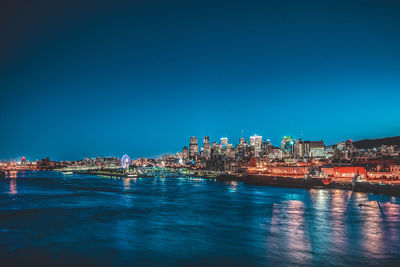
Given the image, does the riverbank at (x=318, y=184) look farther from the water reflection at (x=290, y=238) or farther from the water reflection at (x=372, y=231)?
the water reflection at (x=290, y=238)

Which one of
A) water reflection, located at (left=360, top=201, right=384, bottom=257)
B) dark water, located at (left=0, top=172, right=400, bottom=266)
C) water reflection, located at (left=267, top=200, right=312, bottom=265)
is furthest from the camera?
water reflection, located at (left=360, top=201, right=384, bottom=257)

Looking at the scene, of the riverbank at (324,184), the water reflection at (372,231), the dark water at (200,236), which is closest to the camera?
the dark water at (200,236)

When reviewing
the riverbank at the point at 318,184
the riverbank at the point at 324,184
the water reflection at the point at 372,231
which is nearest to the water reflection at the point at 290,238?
the water reflection at the point at 372,231

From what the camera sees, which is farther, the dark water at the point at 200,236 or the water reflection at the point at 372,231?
the water reflection at the point at 372,231

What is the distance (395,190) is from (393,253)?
42949mm

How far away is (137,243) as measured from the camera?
2209 centimetres

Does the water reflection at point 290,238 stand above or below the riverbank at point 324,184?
above

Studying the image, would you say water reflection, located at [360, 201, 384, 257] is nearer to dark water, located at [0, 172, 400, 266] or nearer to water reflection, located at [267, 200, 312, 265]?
dark water, located at [0, 172, 400, 266]

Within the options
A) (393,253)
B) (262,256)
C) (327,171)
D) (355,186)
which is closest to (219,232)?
(262,256)

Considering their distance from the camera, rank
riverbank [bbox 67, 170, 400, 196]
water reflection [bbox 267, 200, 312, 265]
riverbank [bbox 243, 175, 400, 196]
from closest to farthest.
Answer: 1. water reflection [bbox 267, 200, 312, 265]
2. riverbank [bbox 243, 175, 400, 196]
3. riverbank [bbox 67, 170, 400, 196]

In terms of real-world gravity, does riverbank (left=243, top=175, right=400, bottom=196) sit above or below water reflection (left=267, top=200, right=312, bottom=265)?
below

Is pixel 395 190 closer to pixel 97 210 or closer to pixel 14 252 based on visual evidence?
pixel 97 210

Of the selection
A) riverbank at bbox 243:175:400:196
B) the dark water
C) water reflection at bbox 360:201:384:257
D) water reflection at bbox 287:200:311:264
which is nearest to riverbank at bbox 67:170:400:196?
riverbank at bbox 243:175:400:196

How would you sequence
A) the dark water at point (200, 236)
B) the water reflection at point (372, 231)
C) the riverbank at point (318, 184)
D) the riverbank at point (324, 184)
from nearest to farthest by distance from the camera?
the dark water at point (200, 236)
the water reflection at point (372, 231)
the riverbank at point (324, 184)
the riverbank at point (318, 184)
